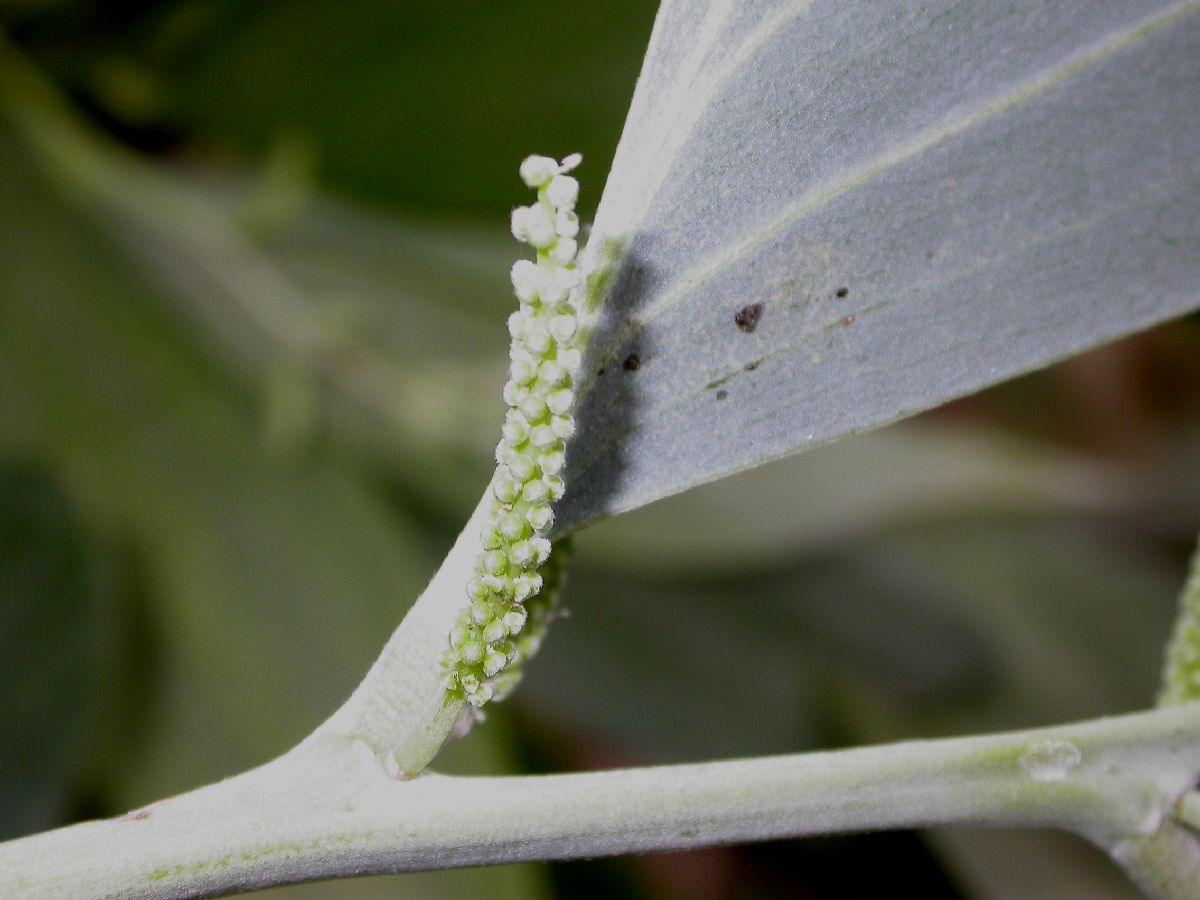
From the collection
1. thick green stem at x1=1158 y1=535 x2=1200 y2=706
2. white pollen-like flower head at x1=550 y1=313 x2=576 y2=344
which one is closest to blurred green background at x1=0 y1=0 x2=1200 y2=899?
thick green stem at x1=1158 y1=535 x2=1200 y2=706

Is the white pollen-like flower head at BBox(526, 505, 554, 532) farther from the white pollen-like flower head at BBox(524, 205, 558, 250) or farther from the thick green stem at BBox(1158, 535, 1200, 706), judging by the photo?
the thick green stem at BBox(1158, 535, 1200, 706)

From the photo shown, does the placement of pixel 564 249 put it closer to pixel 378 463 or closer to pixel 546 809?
pixel 546 809

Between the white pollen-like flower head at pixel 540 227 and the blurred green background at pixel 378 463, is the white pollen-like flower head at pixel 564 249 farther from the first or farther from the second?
the blurred green background at pixel 378 463

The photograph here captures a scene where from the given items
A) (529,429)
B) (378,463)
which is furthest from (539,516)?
(378,463)

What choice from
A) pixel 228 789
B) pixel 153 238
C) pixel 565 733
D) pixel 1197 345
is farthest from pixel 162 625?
pixel 1197 345

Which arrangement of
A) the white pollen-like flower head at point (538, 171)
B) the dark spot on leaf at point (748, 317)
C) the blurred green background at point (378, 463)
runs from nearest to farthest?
the white pollen-like flower head at point (538, 171), the dark spot on leaf at point (748, 317), the blurred green background at point (378, 463)

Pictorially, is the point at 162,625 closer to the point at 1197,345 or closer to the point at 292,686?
the point at 292,686

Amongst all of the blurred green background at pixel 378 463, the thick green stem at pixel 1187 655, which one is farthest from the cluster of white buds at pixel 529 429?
the blurred green background at pixel 378 463

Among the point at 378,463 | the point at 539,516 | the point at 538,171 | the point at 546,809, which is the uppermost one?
the point at 538,171
